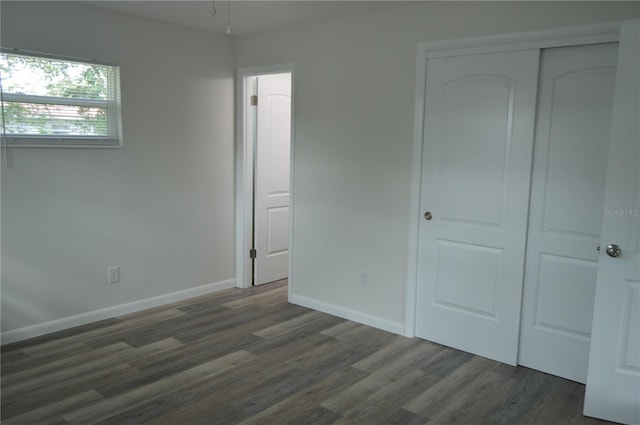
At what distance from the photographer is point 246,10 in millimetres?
3721

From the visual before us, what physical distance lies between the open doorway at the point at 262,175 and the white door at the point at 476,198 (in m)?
1.53

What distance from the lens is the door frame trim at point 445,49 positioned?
9.38 feet

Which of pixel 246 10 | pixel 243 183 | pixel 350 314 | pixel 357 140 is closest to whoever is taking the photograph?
pixel 246 10

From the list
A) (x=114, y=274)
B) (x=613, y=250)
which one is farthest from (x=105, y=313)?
(x=613, y=250)

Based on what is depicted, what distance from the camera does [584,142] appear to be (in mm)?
2951

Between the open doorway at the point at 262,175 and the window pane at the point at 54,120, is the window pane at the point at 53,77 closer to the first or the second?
the window pane at the point at 54,120

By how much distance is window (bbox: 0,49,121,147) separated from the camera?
336cm

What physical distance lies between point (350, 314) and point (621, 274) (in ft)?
6.86

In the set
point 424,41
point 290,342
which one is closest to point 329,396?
point 290,342

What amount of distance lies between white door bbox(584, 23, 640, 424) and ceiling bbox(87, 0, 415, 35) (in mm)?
1579

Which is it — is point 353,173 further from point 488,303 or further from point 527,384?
point 527,384

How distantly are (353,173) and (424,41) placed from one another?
3.63 feet

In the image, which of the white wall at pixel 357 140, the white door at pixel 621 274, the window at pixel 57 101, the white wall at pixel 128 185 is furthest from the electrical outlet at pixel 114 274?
the white door at pixel 621 274

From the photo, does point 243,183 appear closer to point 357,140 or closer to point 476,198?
point 357,140
